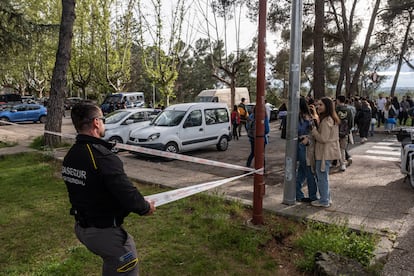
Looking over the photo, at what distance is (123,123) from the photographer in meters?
12.1

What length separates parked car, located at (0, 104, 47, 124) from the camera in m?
23.4

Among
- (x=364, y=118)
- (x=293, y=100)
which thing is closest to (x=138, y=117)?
(x=293, y=100)

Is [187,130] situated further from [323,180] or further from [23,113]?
[23,113]

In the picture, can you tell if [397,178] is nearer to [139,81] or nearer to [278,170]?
[278,170]

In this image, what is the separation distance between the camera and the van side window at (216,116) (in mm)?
11594

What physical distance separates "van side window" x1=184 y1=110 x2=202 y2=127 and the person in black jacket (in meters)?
8.42

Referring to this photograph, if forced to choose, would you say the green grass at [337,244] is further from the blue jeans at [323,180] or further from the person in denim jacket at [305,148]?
the person in denim jacket at [305,148]

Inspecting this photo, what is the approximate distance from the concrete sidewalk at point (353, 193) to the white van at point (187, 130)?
0.65 meters

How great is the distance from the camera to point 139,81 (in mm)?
49250

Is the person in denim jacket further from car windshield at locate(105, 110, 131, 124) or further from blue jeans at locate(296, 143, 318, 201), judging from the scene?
car windshield at locate(105, 110, 131, 124)

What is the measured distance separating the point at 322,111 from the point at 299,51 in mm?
982

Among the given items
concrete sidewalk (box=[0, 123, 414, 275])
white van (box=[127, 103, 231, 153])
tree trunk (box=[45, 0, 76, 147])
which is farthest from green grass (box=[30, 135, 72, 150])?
white van (box=[127, 103, 231, 153])

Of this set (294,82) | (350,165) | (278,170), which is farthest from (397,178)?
(294,82)

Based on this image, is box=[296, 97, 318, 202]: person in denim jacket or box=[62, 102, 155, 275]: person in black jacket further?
box=[296, 97, 318, 202]: person in denim jacket
